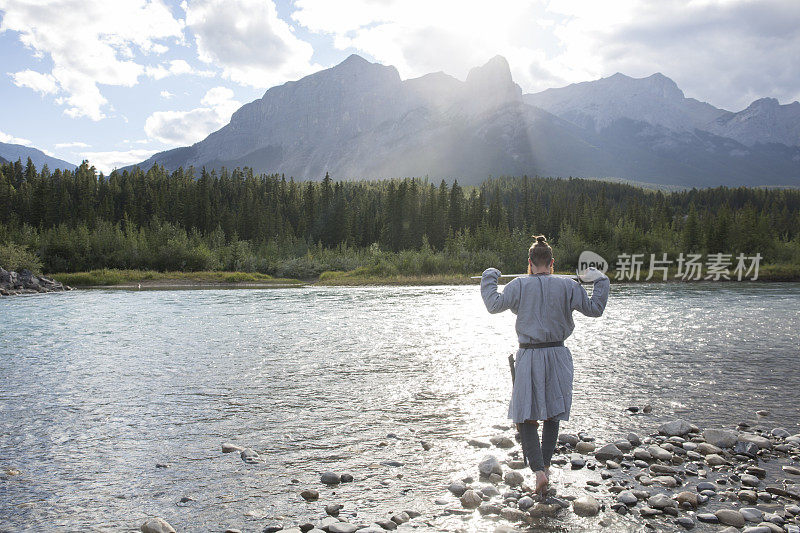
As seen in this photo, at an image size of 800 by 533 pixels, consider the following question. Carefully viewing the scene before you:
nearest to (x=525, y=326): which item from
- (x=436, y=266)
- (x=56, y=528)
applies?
(x=56, y=528)

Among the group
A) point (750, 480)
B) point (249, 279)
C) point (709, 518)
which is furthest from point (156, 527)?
point (249, 279)

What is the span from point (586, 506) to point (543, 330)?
1.97 metres

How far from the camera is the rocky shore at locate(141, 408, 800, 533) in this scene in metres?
5.74

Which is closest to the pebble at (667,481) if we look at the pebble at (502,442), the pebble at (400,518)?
the pebble at (502,442)

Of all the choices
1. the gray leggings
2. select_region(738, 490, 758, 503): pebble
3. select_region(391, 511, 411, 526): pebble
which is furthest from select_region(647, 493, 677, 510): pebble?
select_region(391, 511, 411, 526): pebble

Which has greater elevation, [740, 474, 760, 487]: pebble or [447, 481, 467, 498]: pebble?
[740, 474, 760, 487]: pebble

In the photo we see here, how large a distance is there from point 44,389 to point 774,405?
52.5 feet

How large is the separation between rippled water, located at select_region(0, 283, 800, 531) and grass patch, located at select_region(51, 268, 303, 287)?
48.5 m

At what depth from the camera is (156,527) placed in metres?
5.63

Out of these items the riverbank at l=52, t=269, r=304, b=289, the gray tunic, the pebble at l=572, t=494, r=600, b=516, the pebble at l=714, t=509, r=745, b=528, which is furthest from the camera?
the riverbank at l=52, t=269, r=304, b=289

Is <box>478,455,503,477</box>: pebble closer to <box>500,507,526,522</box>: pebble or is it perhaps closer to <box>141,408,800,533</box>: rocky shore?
<box>141,408,800,533</box>: rocky shore

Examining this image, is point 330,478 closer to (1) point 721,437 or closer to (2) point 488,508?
(2) point 488,508

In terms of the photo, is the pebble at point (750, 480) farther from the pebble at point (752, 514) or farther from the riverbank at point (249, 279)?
the riverbank at point (249, 279)

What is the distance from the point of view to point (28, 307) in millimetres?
36875
